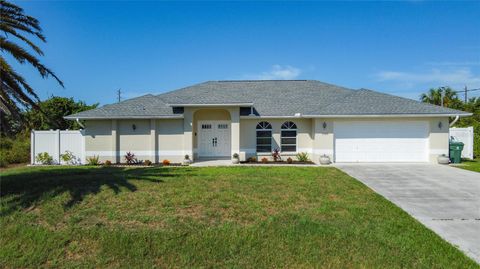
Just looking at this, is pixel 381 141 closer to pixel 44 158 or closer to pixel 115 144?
pixel 115 144

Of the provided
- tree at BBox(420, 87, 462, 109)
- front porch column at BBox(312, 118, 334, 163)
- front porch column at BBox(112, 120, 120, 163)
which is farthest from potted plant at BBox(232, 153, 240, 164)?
tree at BBox(420, 87, 462, 109)

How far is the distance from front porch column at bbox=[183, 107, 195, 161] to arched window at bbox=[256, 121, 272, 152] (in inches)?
170

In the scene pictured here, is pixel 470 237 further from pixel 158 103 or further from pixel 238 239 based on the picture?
pixel 158 103

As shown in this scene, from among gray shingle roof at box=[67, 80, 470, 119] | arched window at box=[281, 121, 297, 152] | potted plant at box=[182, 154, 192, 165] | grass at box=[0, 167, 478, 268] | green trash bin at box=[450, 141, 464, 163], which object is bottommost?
grass at box=[0, 167, 478, 268]

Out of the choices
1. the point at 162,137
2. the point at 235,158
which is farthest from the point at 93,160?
the point at 235,158

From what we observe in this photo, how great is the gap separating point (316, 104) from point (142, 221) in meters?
15.3

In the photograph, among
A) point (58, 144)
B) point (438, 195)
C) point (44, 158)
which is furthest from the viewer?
point (58, 144)

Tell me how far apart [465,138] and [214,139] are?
17510 millimetres

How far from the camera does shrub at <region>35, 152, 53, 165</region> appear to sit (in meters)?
17.8

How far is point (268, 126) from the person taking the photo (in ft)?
60.3

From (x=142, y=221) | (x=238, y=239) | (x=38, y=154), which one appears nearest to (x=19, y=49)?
(x=142, y=221)

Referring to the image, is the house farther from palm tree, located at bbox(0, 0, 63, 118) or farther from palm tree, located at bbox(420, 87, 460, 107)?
palm tree, located at bbox(420, 87, 460, 107)

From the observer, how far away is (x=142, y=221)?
20.6 feet

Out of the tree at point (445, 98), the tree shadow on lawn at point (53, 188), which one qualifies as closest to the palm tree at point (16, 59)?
the tree shadow on lawn at point (53, 188)
